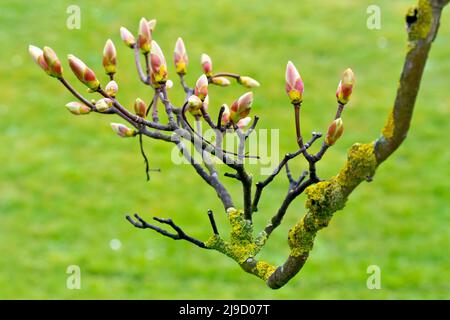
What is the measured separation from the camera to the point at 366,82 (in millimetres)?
9172

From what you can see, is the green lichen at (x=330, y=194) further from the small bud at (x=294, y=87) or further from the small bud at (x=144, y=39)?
the small bud at (x=144, y=39)

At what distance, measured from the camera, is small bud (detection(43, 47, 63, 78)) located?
56.2 inches

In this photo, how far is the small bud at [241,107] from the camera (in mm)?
1494

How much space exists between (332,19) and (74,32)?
3904 millimetres

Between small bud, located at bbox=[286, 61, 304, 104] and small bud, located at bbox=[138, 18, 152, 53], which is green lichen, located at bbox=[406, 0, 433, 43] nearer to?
small bud, located at bbox=[286, 61, 304, 104]

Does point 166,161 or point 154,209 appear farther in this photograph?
point 166,161

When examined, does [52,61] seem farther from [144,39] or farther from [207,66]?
[207,66]

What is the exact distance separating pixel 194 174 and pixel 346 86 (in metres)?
6.61

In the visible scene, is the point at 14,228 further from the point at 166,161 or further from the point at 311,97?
the point at 311,97

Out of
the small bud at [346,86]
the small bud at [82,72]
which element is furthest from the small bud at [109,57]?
the small bud at [346,86]

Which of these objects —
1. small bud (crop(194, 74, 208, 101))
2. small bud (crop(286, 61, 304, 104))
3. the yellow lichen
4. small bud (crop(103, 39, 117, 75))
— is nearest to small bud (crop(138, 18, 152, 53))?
small bud (crop(103, 39, 117, 75))

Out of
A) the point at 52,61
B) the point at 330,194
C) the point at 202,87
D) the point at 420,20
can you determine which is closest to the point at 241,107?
the point at 202,87

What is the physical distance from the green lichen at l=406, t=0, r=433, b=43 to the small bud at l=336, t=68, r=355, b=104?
0.33 meters
